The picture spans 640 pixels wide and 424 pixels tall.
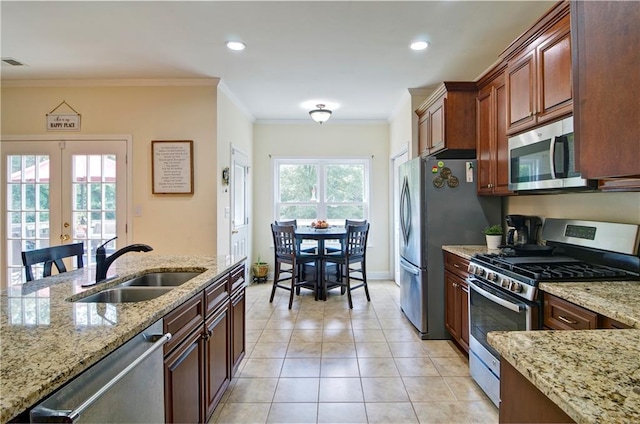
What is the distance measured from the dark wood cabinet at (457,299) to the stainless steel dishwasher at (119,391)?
7.23ft

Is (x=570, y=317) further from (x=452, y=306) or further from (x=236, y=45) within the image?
(x=236, y=45)

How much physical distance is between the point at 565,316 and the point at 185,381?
5.80ft

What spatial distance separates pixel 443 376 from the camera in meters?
2.45

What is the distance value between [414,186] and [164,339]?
2.56 meters

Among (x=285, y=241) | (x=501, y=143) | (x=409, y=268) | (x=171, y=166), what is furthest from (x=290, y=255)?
(x=501, y=143)

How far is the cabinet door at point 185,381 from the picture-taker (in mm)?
1344

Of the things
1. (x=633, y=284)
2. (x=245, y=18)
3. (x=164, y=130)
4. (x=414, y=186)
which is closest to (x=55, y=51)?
(x=164, y=130)

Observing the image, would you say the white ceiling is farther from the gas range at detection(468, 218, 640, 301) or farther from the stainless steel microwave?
the gas range at detection(468, 218, 640, 301)

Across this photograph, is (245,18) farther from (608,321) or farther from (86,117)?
(608,321)

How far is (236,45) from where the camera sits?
9.64 ft

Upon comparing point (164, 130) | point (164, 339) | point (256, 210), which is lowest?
point (164, 339)

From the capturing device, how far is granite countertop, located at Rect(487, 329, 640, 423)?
0.65 metres

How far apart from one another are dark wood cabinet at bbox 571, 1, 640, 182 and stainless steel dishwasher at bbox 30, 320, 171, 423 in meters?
1.48

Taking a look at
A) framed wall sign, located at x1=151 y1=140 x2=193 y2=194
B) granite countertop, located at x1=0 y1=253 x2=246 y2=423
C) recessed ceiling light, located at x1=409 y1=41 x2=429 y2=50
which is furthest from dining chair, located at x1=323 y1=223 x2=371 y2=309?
granite countertop, located at x1=0 y1=253 x2=246 y2=423
